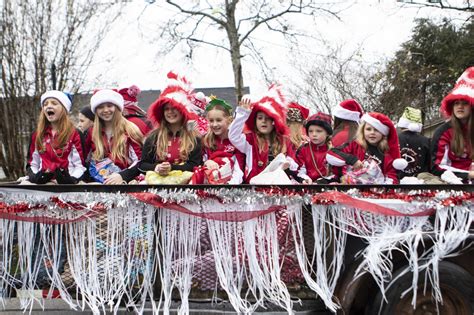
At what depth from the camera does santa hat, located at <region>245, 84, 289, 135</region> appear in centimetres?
391

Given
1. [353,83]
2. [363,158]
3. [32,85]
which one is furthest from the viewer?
[353,83]

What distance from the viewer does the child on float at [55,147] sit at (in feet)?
12.9

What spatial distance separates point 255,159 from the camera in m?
4.02

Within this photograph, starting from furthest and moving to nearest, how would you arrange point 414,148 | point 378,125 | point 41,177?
point 414,148 < point 378,125 < point 41,177

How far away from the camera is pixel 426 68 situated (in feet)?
58.2

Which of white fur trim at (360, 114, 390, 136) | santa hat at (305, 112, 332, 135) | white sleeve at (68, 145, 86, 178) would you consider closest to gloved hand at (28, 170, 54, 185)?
white sleeve at (68, 145, 86, 178)

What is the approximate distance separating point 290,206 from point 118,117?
2186mm

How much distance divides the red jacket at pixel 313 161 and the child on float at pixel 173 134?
1.21m

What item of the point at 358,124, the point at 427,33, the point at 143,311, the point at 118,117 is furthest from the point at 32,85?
the point at 427,33

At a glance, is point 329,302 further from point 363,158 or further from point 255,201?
point 363,158

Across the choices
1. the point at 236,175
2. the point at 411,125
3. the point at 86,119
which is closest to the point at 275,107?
the point at 236,175

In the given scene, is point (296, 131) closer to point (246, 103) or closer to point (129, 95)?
point (246, 103)

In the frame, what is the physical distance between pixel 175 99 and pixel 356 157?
1.62 metres

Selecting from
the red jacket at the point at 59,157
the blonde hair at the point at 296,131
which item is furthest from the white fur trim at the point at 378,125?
the red jacket at the point at 59,157
